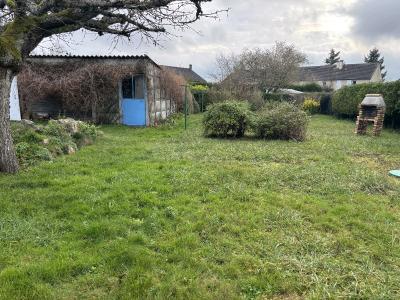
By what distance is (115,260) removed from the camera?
306cm

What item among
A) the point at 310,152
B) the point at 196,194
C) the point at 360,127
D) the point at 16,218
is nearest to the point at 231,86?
the point at 360,127

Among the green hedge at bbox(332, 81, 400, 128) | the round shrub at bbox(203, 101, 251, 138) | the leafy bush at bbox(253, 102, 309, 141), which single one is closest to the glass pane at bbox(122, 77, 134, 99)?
the round shrub at bbox(203, 101, 251, 138)

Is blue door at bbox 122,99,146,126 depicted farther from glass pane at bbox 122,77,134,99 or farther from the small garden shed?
glass pane at bbox 122,77,134,99

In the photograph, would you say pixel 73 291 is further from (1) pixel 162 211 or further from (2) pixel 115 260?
(1) pixel 162 211

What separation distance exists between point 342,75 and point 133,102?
38.6m

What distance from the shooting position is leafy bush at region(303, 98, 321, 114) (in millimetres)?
23469

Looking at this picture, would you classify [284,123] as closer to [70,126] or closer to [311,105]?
[70,126]

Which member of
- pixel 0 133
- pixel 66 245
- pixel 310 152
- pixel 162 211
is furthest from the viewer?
pixel 310 152

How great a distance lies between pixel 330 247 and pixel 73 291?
2.50m

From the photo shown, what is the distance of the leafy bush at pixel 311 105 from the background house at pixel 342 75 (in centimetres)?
1795

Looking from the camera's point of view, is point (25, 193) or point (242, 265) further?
point (25, 193)

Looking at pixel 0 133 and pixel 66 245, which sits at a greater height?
pixel 0 133

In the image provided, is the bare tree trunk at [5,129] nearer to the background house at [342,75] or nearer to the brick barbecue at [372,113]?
the brick barbecue at [372,113]

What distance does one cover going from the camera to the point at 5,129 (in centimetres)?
546
